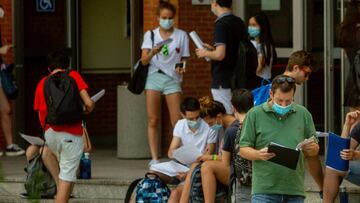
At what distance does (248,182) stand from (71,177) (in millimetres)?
2528

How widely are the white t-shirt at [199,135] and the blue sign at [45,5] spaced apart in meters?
5.02

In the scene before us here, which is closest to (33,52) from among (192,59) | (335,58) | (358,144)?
(192,59)

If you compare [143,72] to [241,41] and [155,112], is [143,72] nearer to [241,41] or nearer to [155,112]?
[155,112]

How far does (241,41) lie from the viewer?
459 inches

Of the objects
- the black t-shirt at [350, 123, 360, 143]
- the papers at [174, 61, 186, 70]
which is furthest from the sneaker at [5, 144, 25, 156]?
the black t-shirt at [350, 123, 360, 143]

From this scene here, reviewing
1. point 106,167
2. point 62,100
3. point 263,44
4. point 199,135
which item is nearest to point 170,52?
point 263,44

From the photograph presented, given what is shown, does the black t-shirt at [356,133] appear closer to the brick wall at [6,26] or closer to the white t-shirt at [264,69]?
the white t-shirt at [264,69]

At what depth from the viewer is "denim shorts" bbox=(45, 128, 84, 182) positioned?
11188 millimetres

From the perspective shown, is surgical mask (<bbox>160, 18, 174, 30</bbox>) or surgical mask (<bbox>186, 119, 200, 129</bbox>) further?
surgical mask (<bbox>160, 18, 174, 30</bbox>)

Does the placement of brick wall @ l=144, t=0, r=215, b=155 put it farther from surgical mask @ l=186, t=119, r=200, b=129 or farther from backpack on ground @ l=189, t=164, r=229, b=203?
backpack on ground @ l=189, t=164, r=229, b=203

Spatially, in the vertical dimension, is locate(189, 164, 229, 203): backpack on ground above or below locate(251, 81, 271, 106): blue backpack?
below

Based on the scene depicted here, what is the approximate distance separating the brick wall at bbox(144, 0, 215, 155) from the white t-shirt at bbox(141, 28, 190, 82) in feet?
3.10

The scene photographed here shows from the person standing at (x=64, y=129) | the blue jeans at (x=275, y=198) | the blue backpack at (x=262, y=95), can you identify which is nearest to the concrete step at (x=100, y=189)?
the person standing at (x=64, y=129)

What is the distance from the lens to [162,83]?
13008 millimetres
